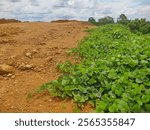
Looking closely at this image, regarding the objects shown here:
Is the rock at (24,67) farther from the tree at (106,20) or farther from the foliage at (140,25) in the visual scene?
the tree at (106,20)

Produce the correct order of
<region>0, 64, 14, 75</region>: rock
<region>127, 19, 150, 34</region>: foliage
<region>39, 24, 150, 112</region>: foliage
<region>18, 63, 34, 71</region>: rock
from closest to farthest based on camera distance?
<region>39, 24, 150, 112</region>: foliage, <region>0, 64, 14, 75</region>: rock, <region>18, 63, 34, 71</region>: rock, <region>127, 19, 150, 34</region>: foliage

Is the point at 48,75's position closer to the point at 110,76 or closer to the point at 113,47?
the point at 110,76

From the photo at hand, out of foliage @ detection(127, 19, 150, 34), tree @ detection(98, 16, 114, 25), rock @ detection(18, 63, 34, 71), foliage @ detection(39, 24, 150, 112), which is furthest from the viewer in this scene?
tree @ detection(98, 16, 114, 25)

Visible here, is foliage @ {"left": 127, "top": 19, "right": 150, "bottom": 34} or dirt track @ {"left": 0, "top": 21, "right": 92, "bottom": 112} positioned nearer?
dirt track @ {"left": 0, "top": 21, "right": 92, "bottom": 112}

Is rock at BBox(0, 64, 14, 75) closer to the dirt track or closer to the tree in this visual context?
the dirt track

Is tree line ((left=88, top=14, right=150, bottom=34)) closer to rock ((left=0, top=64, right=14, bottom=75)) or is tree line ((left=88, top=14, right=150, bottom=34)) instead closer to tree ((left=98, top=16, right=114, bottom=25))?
tree ((left=98, top=16, right=114, bottom=25))

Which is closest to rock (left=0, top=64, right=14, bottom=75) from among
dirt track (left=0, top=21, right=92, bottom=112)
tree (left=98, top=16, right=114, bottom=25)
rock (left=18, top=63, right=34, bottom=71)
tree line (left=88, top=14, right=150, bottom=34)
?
dirt track (left=0, top=21, right=92, bottom=112)

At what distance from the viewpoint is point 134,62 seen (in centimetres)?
514

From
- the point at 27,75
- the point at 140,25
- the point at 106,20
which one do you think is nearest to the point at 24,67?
the point at 27,75

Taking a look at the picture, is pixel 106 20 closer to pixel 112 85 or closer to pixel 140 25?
pixel 140 25

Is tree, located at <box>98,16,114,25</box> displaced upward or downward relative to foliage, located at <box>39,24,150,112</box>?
upward

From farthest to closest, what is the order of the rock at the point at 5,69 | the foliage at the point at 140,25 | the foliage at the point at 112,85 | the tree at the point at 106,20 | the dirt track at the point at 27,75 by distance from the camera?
the tree at the point at 106,20, the foliage at the point at 140,25, the rock at the point at 5,69, the dirt track at the point at 27,75, the foliage at the point at 112,85

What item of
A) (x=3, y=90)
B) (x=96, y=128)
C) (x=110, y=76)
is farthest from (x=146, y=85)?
(x=3, y=90)

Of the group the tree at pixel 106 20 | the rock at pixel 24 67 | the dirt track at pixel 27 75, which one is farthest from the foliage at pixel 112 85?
the tree at pixel 106 20
